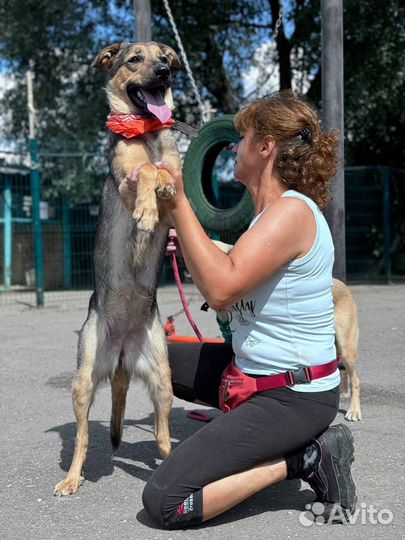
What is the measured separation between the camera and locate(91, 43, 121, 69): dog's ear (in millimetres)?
4484

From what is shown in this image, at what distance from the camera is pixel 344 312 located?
505 cm

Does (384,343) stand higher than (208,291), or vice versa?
(208,291)

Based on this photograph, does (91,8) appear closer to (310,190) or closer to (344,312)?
(344,312)

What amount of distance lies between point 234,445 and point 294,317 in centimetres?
62

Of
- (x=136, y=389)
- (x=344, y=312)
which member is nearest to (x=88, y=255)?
(x=136, y=389)

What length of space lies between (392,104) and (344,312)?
1239cm

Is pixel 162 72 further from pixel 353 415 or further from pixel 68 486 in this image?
pixel 353 415

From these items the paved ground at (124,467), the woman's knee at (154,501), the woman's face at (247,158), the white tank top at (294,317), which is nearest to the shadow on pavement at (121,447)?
the paved ground at (124,467)

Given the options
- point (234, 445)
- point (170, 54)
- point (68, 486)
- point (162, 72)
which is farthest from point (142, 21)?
point (234, 445)

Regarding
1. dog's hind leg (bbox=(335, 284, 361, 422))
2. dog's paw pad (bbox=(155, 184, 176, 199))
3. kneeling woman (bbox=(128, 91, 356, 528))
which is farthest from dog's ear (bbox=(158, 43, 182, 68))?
dog's hind leg (bbox=(335, 284, 361, 422))

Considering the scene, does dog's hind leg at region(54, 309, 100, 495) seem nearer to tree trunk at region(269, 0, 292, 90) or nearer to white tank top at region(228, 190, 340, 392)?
white tank top at region(228, 190, 340, 392)

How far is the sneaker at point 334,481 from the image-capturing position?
3.00 m

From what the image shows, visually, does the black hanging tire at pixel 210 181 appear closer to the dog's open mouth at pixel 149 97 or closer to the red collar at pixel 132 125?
the dog's open mouth at pixel 149 97

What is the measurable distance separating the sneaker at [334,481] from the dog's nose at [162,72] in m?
2.30
